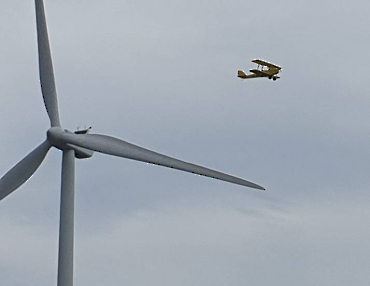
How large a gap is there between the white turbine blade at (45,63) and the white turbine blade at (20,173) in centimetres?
431

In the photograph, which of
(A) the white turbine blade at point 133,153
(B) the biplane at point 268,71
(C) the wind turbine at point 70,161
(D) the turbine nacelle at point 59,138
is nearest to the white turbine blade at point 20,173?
(C) the wind turbine at point 70,161

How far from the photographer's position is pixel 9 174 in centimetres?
7475

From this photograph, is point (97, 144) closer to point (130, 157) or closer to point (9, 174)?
point (130, 157)

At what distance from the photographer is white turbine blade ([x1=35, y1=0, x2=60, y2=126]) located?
7638 centimetres

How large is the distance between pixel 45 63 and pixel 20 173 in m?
9.13

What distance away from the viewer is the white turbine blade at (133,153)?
7119 centimetres

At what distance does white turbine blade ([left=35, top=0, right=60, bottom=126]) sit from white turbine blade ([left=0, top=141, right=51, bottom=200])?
4.31 m

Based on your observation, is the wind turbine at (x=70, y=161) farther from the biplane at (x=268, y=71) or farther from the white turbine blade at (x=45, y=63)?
the biplane at (x=268, y=71)

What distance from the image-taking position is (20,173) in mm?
74375

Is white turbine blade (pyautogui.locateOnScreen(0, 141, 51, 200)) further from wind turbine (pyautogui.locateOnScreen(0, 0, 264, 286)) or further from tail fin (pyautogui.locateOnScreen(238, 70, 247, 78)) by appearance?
tail fin (pyautogui.locateOnScreen(238, 70, 247, 78))

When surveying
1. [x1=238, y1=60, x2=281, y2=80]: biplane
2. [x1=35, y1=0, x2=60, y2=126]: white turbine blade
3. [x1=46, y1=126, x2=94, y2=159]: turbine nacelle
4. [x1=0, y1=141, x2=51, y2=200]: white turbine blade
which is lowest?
[x1=0, y1=141, x2=51, y2=200]: white turbine blade

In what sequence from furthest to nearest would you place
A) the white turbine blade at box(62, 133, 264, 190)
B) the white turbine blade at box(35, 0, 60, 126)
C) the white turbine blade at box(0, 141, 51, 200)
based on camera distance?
the white turbine blade at box(35, 0, 60, 126) → the white turbine blade at box(0, 141, 51, 200) → the white turbine blade at box(62, 133, 264, 190)

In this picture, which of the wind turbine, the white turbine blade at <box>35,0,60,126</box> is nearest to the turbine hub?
the wind turbine

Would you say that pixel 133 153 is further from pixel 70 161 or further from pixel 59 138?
pixel 59 138
